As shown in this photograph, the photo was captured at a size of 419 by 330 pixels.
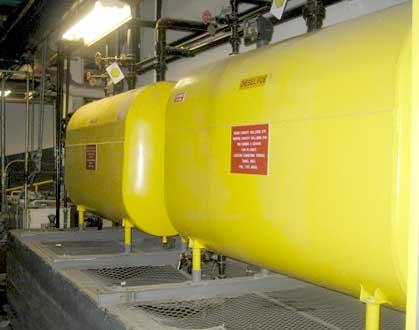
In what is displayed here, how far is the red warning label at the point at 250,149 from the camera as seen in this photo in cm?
168

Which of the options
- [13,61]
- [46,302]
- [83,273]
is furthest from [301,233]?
[13,61]

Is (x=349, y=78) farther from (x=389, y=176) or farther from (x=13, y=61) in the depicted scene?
(x=13, y=61)

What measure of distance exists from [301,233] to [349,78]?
0.45 meters

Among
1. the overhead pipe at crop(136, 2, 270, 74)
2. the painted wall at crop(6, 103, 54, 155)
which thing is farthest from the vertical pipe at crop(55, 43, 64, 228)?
the painted wall at crop(6, 103, 54, 155)

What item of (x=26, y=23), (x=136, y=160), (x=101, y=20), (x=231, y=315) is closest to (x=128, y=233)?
(x=136, y=160)

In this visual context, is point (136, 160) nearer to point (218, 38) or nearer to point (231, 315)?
point (231, 315)

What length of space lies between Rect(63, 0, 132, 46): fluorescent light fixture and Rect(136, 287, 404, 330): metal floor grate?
6.22 ft

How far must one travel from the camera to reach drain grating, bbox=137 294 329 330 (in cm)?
188

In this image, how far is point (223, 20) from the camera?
9.21 feet

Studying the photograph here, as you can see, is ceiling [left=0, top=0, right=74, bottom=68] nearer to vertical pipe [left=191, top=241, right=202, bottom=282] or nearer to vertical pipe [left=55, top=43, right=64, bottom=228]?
vertical pipe [left=55, top=43, right=64, bottom=228]

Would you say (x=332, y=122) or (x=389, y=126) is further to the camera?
(x=332, y=122)

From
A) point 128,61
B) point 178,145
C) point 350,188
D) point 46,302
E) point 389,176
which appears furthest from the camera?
point 128,61

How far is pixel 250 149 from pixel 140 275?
1247 mm

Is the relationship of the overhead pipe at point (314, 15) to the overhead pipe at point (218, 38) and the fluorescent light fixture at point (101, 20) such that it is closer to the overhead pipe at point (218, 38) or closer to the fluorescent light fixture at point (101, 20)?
the overhead pipe at point (218, 38)
